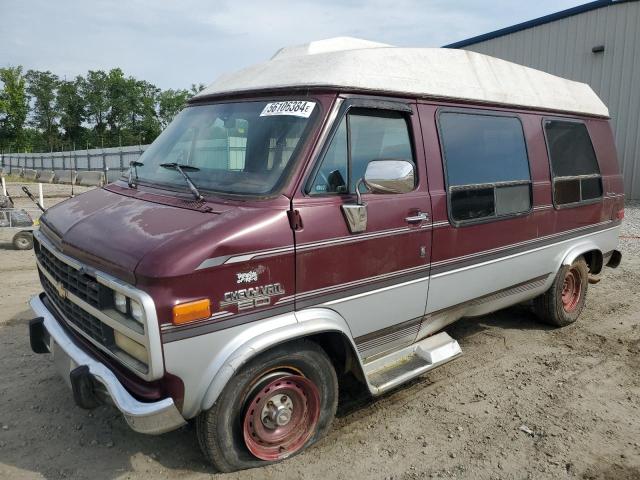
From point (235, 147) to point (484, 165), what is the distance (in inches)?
83.0

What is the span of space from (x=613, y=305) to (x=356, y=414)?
4.23 m

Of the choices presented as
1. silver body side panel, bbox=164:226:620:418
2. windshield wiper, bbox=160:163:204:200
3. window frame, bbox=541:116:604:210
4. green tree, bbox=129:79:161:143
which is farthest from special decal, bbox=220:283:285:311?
green tree, bbox=129:79:161:143

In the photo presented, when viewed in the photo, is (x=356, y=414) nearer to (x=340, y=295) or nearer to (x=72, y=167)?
(x=340, y=295)

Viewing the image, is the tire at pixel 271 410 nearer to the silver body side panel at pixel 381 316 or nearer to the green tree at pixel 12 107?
the silver body side panel at pixel 381 316

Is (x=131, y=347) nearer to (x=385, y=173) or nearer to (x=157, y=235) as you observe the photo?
(x=157, y=235)

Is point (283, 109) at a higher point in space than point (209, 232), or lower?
higher

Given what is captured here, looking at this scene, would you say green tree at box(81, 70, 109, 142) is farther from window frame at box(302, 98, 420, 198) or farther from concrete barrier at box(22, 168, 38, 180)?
window frame at box(302, 98, 420, 198)

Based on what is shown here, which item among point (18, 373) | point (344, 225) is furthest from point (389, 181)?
point (18, 373)

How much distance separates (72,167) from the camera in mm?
41781

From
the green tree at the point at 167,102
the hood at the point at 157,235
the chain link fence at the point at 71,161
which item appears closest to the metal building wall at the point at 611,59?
the hood at the point at 157,235

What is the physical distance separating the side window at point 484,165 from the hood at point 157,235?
1598 mm

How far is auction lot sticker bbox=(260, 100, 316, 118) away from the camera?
3113 mm

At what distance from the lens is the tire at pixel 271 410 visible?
2.81 m

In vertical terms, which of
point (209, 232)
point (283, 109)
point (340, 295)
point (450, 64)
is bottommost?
point (340, 295)
